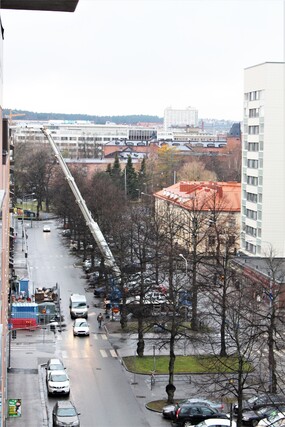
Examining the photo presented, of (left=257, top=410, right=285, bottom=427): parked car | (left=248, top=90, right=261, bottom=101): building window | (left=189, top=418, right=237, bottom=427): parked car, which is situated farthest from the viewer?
(left=248, top=90, right=261, bottom=101): building window

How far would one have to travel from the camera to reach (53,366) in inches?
1439

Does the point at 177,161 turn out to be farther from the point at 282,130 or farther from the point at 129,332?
the point at 129,332

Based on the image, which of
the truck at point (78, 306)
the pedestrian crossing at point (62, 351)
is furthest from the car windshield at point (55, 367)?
the truck at point (78, 306)

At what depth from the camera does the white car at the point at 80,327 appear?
147ft

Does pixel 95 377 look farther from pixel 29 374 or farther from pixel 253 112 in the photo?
pixel 253 112

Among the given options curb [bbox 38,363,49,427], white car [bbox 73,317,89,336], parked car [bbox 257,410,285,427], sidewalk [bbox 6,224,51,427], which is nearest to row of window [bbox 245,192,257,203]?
white car [bbox 73,317,89,336]

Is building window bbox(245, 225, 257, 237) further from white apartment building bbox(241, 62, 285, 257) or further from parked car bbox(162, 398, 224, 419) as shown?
parked car bbox(162, 398, 224, 419)

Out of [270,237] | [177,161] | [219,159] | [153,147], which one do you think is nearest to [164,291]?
[270,237]

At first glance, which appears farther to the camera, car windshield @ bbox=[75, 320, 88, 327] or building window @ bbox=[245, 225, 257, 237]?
building window @ bbox=[245, 225, 257, 237]

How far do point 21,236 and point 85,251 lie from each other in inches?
620

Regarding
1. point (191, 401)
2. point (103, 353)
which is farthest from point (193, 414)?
point (103, 353)

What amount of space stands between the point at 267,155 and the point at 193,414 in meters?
30.8

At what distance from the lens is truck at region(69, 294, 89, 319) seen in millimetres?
48844

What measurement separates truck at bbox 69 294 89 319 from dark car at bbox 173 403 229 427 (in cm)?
1823
